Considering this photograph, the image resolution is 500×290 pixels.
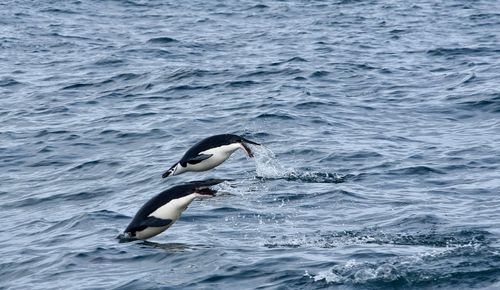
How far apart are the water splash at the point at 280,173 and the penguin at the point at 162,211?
3.33m

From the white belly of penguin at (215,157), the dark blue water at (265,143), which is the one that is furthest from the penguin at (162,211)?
the white belly of penguin at (215,157)

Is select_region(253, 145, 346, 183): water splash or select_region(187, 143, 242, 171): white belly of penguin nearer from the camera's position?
select_region(187, 143, 242, 171): white belly of penguin

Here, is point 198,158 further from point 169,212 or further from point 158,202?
point 169,212

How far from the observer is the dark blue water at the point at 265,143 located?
12.1 metres

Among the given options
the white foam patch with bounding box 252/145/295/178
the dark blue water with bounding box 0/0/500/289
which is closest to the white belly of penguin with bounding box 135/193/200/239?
the dark blue water with bounding box 0/0/500/289

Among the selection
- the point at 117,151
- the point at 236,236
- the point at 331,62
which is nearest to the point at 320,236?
the point at 236,236

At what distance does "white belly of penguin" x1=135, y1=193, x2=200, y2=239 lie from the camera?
41.9 feet

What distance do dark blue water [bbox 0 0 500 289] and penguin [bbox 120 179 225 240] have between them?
188mm

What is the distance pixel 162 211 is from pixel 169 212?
3.1 inches

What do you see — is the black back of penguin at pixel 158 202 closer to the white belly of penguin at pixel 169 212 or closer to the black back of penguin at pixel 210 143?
the white belly of penguin at pixel 169 212

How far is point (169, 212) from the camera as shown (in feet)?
42.0

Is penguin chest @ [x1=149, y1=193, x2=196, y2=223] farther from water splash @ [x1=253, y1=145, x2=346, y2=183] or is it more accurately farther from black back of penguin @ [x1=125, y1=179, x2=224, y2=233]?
water splash @ [x1=253, y1=145, x2=346, y2=183]

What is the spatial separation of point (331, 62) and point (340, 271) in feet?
49.5

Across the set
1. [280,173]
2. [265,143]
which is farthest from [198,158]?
[265,143]
